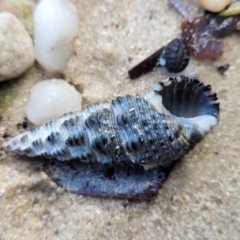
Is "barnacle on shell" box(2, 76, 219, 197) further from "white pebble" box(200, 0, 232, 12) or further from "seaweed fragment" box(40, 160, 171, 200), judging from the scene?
"white pebble" box(200, 0, 232, 12)

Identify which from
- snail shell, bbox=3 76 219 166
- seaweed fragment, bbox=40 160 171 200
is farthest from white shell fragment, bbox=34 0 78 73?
seaweed fragment, bbox=40 160 171 200

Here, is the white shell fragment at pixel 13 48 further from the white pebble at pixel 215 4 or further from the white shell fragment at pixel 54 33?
the white pebble at pixel 215 4

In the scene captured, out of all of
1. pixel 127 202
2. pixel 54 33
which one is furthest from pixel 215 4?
pixel 127 202

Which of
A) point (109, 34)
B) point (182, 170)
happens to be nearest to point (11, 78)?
point (109, 34)

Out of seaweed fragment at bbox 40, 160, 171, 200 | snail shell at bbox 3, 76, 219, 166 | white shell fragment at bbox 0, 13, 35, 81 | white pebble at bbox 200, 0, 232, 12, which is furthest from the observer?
white pebble at bbox 200, 0, 232, 12

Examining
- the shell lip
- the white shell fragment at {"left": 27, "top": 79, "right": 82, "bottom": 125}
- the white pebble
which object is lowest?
the white shell fragment at {"left": 27, "top": 79, "right": 82, "bottom": 125}

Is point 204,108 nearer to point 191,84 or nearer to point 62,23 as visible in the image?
point 191,84
